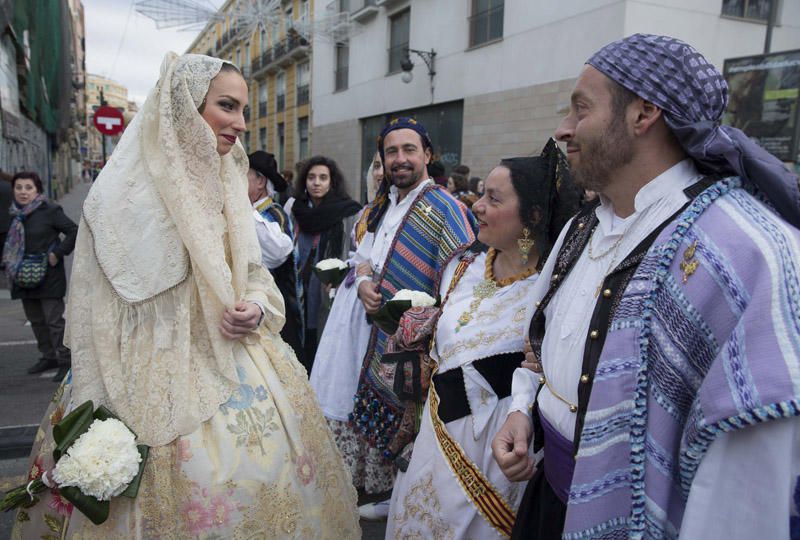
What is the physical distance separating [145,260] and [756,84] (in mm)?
7327

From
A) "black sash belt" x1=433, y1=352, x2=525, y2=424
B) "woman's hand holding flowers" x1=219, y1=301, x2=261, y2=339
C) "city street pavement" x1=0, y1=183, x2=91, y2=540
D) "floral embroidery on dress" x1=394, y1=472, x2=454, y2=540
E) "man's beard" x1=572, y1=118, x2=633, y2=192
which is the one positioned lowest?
"city street pavement" x1=0, y1=183, x2=91, y2=540

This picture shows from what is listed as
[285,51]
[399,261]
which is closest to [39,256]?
[399,261]

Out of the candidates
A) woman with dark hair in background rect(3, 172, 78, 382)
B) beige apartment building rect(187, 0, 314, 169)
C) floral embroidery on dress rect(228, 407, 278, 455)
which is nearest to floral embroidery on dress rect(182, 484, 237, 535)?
floral embroidery on dress rect(228, 407, 278, 455)

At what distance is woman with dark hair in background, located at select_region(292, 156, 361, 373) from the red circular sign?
8851 mm

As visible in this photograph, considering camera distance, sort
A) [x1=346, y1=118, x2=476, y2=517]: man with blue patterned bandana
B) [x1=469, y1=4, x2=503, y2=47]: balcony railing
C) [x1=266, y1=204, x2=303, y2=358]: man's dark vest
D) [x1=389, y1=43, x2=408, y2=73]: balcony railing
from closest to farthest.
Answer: [x1=346, y1=118, x2=476, y2=517]: man with blue patterned bandana < [x1=266, y1=204, x2=303, y2=358]: man's dark vest < [x1=469, y1=4, x2=503, y2=47]: balcony railing < [x1=389, y1=43, x2=408, y2=73]: balcony railing

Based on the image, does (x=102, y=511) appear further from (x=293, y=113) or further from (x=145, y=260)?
(x=293, y=113)

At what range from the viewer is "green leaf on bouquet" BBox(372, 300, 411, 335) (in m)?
2.47

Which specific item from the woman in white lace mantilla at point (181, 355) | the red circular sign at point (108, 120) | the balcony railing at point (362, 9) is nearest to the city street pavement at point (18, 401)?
the woman in white lace mantilla at point (181, 355)

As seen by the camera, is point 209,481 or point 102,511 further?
point 209,481

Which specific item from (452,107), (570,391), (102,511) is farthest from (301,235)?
(452,107)

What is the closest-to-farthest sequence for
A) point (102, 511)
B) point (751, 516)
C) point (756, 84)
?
point (751, 516) → point (102, 511) → point (756, 84)

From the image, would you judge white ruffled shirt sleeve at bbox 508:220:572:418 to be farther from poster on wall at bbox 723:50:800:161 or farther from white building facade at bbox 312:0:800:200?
poster on wall at bbox 723:50:800:161

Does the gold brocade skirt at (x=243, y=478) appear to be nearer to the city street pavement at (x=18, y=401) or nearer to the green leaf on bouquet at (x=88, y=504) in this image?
the green leaf on bouquet at (x=88, y=504)

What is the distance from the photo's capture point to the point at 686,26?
8.93 m
